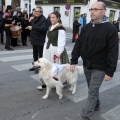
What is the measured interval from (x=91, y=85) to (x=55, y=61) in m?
1.94

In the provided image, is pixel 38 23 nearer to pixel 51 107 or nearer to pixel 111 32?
pixel 51 107

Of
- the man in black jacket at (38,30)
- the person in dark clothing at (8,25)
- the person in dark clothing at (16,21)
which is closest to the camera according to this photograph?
the man in black jacket at (38,30)

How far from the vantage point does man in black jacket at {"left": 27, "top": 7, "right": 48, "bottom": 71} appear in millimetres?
5985

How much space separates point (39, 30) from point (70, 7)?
22.3 meters

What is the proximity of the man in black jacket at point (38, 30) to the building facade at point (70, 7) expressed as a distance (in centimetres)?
2008

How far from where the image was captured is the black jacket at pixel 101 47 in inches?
135

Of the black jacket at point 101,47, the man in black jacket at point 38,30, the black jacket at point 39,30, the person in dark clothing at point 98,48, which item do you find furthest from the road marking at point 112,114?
the black jacket at point 39,30

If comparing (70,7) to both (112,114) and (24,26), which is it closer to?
(24,26)

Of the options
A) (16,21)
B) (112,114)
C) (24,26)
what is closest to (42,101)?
(112,114)

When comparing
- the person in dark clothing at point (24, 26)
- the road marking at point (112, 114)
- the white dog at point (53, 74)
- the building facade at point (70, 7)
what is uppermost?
the building facade at point (70, 7)

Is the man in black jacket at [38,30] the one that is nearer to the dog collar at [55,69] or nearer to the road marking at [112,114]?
the dog collar at [55,69]

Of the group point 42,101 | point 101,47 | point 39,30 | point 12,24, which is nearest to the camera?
point 101,47

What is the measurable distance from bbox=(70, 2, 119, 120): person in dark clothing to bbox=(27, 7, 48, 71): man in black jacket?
237 centimetres

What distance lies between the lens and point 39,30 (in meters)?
6.10
